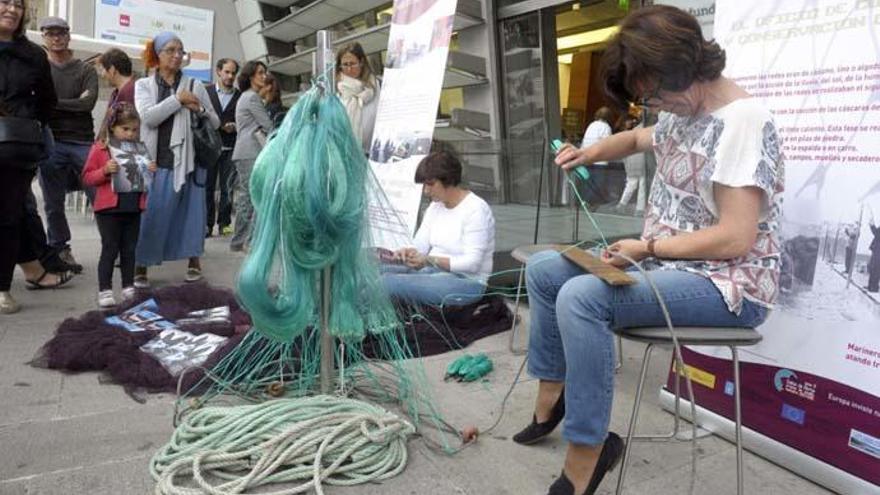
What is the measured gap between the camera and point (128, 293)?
3912 mm

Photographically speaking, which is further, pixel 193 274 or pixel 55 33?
pixel 193 274

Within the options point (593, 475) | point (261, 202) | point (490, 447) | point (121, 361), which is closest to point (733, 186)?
point (593, 475)

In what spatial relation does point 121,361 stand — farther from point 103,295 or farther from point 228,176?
point 228,176

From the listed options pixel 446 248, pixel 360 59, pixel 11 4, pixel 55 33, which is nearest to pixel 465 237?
pixel 446 248

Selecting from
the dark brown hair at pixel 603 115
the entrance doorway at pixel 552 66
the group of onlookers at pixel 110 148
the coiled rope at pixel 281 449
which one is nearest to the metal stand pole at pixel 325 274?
the coiled rope at pixel 281 449

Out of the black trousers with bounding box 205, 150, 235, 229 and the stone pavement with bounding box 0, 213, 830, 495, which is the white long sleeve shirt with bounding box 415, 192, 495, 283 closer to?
the stone pavement with bounding box 0, 213, 830, 495

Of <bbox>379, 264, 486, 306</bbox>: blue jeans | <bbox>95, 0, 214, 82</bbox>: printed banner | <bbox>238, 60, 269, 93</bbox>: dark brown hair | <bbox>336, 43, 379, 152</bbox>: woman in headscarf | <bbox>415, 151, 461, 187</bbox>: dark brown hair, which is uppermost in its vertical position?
<bbox>95, 0, 214, 82</bbox>: printed banner

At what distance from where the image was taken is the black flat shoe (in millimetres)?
2158

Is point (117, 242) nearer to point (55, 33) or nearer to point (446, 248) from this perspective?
point (55, 33)

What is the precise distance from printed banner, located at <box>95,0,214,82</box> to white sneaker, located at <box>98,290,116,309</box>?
1118 cm

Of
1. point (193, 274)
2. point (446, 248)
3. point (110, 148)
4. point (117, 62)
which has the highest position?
point (117, 62)

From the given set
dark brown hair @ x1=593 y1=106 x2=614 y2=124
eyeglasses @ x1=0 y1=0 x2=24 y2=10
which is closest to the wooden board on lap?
eyeglasses @ x1=0 y1=0 x2=24 y2=10

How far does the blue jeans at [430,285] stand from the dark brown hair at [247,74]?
2990 mm

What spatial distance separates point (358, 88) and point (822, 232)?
10.8 ft
